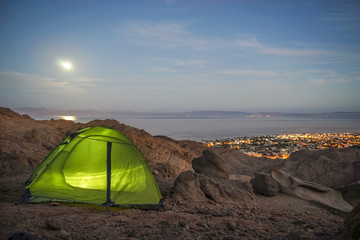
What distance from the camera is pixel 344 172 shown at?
45.6 ft

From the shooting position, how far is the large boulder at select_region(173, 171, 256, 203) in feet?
29.5

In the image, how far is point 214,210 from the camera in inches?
314

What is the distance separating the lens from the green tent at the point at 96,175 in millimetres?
8133

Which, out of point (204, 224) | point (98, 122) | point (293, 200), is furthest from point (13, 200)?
point (98, 122)

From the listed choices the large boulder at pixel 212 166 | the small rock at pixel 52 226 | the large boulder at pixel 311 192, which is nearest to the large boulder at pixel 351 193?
the large boulder at pixel 311 192

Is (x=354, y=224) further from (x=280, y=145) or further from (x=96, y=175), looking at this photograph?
(x=280, y=145)

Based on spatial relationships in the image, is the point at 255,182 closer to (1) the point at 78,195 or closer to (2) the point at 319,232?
(2) the point at 319,232

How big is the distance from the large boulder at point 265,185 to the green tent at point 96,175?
463cm

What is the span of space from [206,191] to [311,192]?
5.13 metres

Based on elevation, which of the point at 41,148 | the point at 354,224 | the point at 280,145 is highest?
the point at 354,224

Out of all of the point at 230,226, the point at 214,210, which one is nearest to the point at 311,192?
the point at 214,210

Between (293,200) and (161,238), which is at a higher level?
Result: (161,238)

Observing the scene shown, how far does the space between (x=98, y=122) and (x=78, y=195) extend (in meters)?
18.5

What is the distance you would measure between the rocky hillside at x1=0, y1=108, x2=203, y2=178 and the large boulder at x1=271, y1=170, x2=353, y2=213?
6118 millimetres
